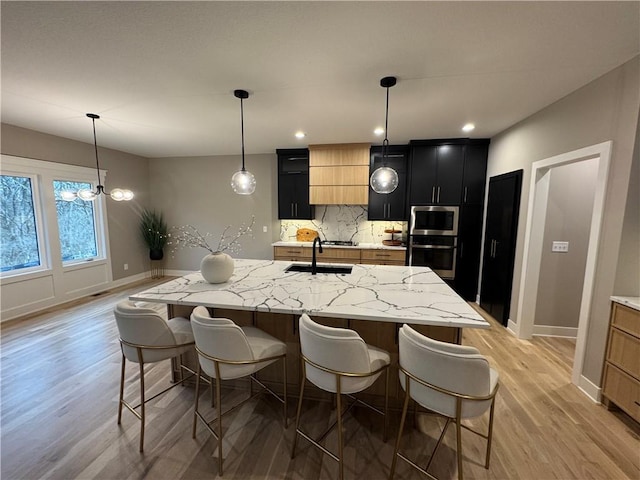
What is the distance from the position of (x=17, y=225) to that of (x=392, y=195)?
17.9 feet

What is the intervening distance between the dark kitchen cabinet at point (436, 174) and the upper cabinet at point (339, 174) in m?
0.78

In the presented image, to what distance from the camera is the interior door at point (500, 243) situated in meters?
3.32

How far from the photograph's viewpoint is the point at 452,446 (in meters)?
1.71

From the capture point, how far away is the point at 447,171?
422 centimetres

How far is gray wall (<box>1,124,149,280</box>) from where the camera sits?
3.62m

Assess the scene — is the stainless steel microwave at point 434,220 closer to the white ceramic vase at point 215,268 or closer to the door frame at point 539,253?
the door frame at point 539,253

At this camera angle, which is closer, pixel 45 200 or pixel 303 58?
pixel 303 58

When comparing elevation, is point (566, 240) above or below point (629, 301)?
above

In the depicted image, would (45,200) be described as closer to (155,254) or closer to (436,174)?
(155,254)

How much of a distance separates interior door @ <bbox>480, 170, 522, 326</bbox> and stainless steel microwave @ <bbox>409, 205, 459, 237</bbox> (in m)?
0.47

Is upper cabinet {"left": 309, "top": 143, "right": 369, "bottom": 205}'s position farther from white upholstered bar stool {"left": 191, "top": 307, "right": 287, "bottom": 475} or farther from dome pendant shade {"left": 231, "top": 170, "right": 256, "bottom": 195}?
white upholstered bar stool {"left": 191, "top": 307, "right": 287, "bottom": 475}

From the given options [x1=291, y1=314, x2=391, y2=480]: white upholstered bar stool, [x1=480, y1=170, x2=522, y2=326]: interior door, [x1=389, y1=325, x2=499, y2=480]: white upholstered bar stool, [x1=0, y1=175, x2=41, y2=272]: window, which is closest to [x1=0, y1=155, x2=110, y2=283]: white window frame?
[x1=0, y1=175, x2=41, y2=272]: window

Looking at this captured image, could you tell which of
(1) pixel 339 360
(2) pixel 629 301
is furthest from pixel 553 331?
(1) pixel 339 360

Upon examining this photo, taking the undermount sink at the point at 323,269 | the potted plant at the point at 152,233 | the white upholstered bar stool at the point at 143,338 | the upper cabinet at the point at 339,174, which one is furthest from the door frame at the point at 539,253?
the potted plant at the point at 152,233
